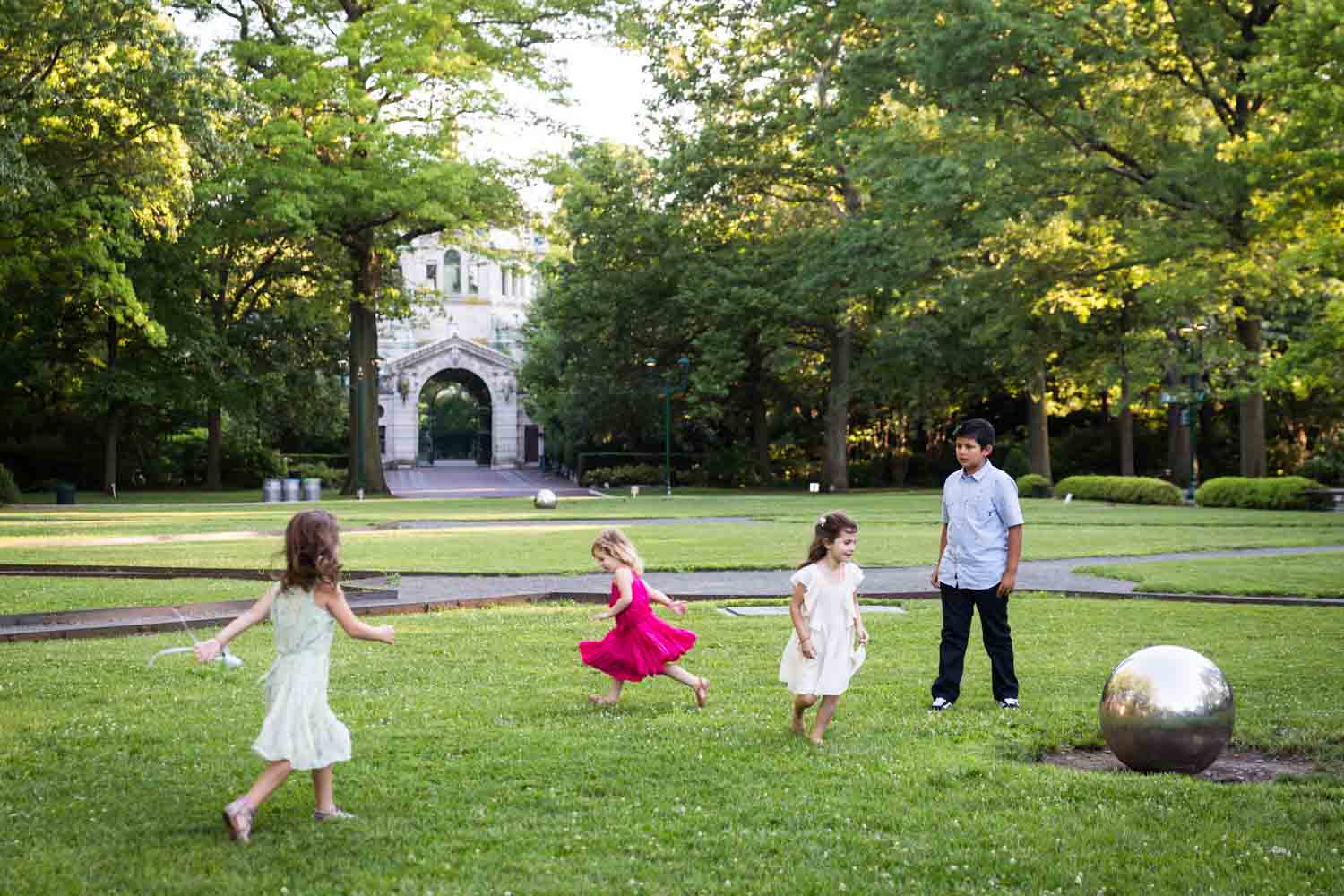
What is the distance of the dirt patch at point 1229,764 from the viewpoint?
22.5 ft

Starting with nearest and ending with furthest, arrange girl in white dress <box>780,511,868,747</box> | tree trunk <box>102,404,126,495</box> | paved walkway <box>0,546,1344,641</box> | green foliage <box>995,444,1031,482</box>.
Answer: girl in white dress <box>780,511,868,747</box>, paved walkway <box>0,546,1344,641</box>, tree trunk <box>102,404,126,495</box>, green foliage <box>995,444,1031,482</box>

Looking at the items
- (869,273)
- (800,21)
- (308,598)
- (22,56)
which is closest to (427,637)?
(308,598)

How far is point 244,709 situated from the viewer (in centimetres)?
847

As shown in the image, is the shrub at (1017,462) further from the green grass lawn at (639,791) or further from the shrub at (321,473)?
the green grass lawn at (639,791)

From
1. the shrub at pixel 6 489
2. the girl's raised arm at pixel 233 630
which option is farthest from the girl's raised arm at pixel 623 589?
the shrub at pixel 6 489

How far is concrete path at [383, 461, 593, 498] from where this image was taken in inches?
2226

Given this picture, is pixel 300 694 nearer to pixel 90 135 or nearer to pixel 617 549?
pixel 617 549

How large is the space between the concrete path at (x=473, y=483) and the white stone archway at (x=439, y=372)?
2.15 m

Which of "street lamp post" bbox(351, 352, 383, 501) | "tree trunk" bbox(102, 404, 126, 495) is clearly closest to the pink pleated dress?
"street lamp post" bbox(351, 352, 383, 501)

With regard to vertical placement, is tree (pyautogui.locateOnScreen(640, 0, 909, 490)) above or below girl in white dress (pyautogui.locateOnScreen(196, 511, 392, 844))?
above

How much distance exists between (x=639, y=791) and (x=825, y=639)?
1.79 meters

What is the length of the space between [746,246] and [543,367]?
21.4 meters

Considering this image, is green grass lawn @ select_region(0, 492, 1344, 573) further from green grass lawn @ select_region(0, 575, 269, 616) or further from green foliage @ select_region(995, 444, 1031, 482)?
green foliage @ select_region(995, 444, 1031, 482)

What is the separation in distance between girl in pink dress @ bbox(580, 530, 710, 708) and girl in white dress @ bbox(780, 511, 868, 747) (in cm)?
108
